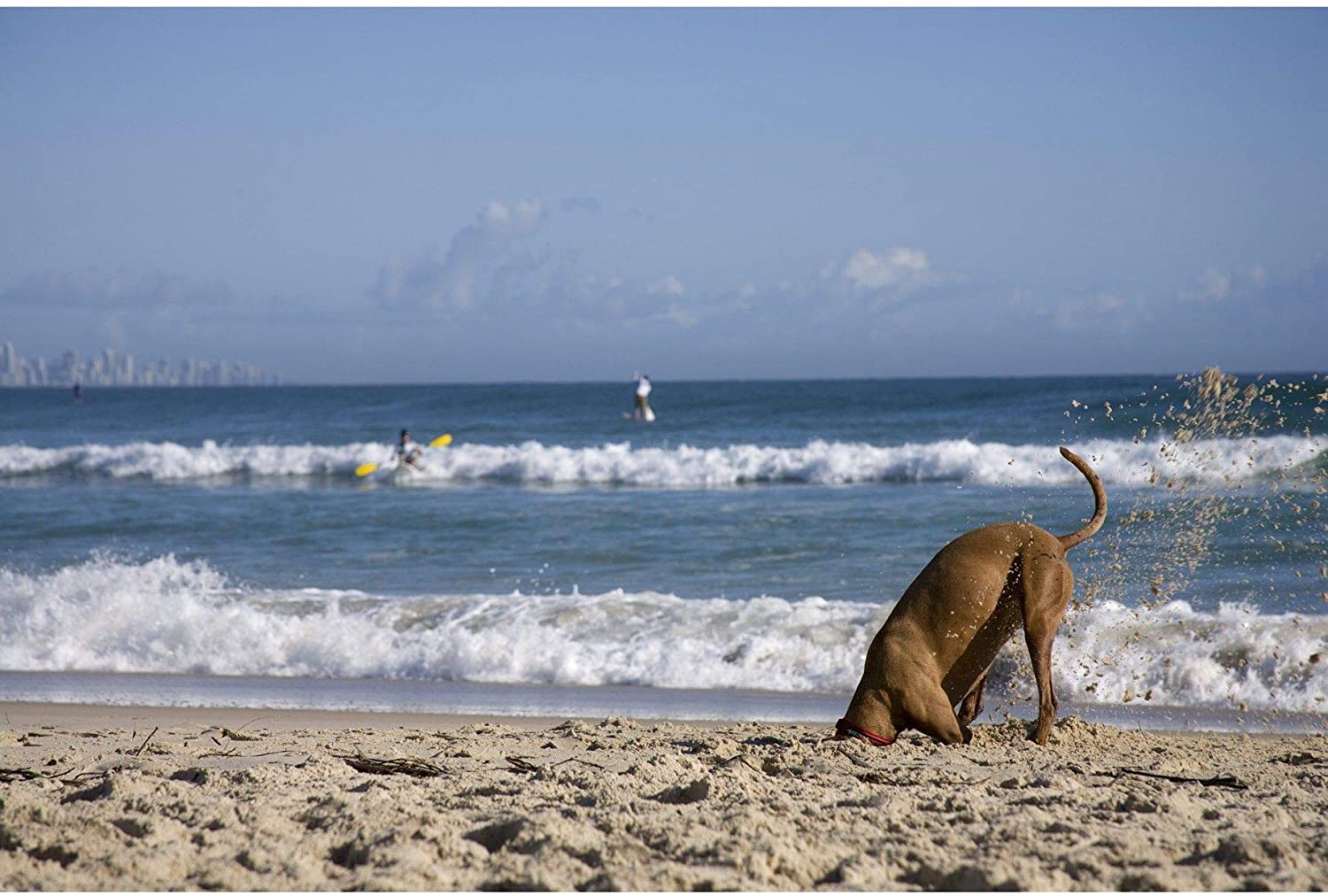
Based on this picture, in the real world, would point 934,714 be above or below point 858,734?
above

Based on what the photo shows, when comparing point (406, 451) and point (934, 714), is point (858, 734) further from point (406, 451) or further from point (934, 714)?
point (406, 451)

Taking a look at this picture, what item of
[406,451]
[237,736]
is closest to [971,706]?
[237,736]

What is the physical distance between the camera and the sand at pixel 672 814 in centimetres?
340

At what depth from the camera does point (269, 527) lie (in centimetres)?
1522

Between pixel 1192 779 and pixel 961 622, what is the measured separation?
106cm

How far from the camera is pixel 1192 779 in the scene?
4.61 meters

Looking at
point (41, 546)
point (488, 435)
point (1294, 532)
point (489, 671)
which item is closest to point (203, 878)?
point (489, 671)

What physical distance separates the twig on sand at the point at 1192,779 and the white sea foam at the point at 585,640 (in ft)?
7.00

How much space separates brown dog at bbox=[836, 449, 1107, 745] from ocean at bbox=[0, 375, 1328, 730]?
0.94 metres

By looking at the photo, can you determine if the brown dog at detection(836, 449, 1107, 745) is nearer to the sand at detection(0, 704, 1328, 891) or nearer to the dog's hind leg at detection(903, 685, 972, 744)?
the dog's hind leg at detection(903, 685, 972, 744)

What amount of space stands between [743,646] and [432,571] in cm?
464

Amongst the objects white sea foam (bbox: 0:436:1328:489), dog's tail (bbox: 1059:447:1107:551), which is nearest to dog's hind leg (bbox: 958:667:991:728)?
dog's tail (bbox: 1059:447:1107:551)

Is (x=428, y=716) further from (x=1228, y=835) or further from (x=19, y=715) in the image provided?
(x=1228, y=835)

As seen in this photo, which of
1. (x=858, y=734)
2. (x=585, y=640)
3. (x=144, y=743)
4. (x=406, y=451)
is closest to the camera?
(x=858, y=734)
